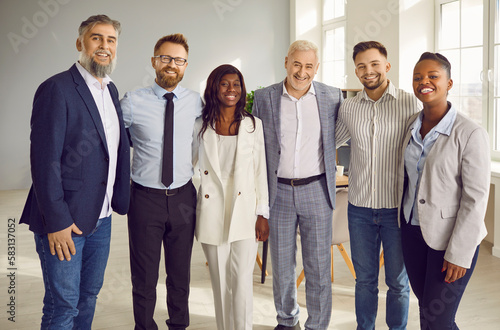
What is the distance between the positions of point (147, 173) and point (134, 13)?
20.4ft

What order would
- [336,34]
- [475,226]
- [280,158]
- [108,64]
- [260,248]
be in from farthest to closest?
[336,34] < [260,248] < [280,158] < [108,64] < [475,226]

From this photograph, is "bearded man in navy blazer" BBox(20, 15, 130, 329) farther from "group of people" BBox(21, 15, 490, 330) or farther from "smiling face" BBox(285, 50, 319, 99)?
"smiling face" BBox(285, 50, 319, 99)

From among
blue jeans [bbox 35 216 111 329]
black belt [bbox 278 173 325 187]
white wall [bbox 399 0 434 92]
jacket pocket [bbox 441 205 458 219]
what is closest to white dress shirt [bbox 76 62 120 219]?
blue jeans [bbox 35 216 111 329]

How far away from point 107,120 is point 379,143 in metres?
1.36

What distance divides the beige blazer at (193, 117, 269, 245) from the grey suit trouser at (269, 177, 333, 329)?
0.23m

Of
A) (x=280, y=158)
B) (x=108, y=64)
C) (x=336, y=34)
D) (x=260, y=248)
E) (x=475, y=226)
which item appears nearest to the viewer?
(x=475, y=226)

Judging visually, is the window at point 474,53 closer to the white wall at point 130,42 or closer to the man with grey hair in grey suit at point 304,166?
the man with grey hair in grey suit at point 304,166

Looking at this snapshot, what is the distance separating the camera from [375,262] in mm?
2539

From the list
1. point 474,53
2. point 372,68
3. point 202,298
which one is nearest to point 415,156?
point 372,68

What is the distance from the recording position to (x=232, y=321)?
2611mm

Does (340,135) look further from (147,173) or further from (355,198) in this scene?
(147,173)

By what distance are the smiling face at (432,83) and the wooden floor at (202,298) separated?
155cm

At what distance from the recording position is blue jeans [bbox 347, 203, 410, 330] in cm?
245

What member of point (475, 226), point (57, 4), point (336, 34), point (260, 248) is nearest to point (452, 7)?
point (336, 34)
